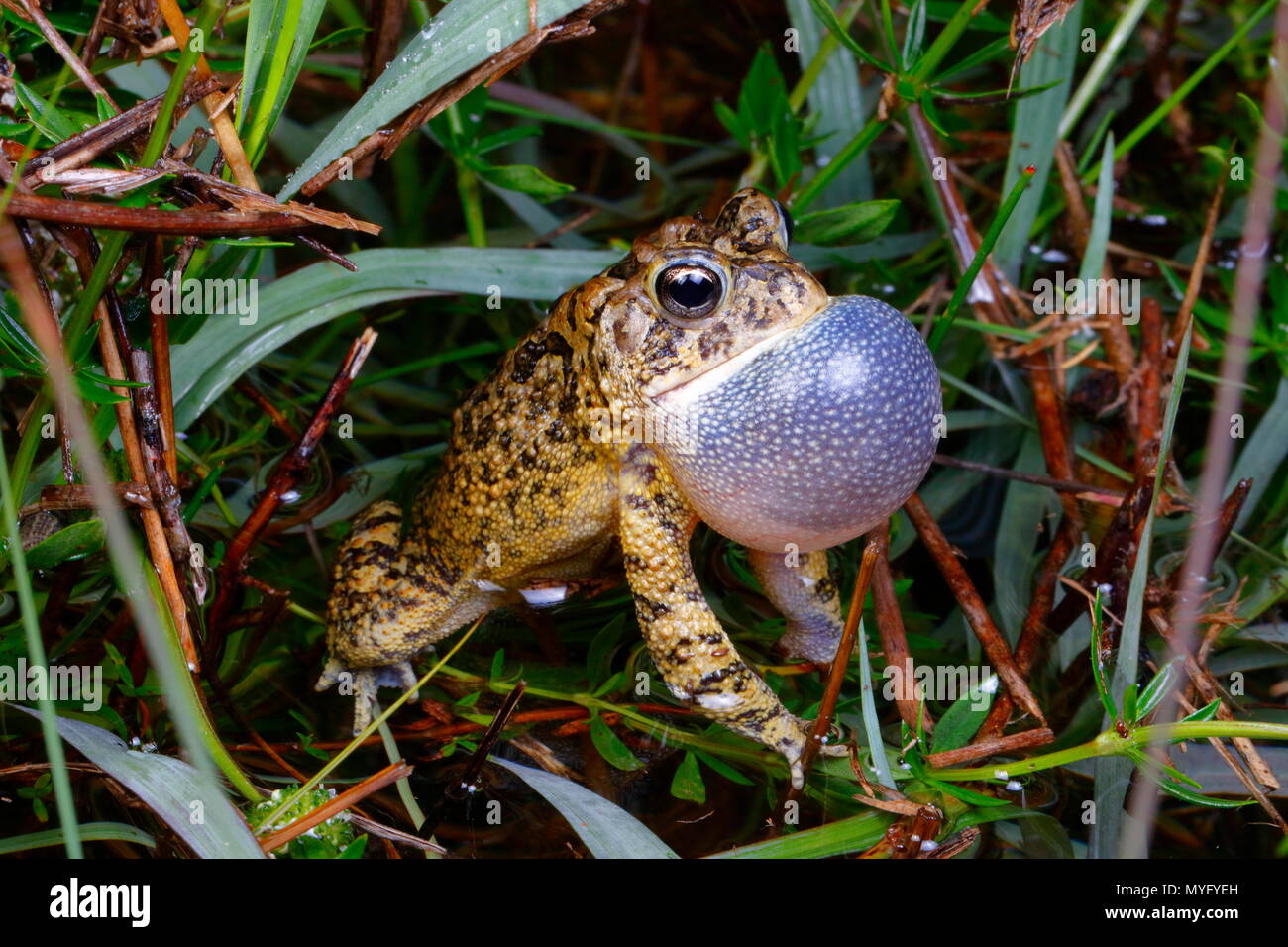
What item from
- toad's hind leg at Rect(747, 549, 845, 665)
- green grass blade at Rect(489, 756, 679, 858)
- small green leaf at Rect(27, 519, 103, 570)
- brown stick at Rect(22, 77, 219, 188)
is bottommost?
green grass blade at Rect(489, 756, 679, 858)

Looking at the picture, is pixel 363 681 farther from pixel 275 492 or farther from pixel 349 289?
pixel 349 289

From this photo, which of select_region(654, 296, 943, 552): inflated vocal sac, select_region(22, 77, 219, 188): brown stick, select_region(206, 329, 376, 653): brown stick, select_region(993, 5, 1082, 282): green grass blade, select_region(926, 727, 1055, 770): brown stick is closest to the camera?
select_region(22, 77, 219, 188): brown stick

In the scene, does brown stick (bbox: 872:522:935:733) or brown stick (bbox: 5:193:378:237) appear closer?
brown stick (bbox: 5:193:378:237)

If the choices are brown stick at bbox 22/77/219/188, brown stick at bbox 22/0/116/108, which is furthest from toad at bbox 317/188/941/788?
brown stick at bbox 22/0/116/108

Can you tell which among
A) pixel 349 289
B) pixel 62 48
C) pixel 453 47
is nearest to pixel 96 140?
pixel 62 48

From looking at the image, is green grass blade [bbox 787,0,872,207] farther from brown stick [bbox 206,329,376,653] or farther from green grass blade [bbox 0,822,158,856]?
green grass blade [bbox 0,822,158,856]

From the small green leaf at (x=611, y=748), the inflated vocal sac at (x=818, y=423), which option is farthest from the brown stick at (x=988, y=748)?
the small green leaf at (x=611, y=748)

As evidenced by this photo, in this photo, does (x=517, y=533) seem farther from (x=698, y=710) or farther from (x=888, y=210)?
(x=888, y=210)
